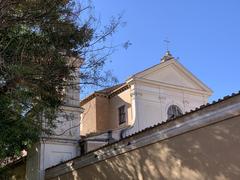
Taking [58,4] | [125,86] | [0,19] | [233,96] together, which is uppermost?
[125,86]

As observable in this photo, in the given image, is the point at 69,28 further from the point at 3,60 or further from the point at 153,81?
the point at 153,81

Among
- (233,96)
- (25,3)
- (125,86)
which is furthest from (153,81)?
(233,96)

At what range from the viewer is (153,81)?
92.1ft

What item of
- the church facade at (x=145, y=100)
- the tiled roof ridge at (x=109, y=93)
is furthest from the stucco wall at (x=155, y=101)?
the tiled roof ridge at (x=109, y=93)

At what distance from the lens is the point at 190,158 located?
11625 millimetres

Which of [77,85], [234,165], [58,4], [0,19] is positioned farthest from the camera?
[77,85]

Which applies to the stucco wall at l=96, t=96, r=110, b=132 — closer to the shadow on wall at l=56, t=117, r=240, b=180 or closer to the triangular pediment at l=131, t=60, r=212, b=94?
the triangular pediment at l=131, t=60, r=212, b=94

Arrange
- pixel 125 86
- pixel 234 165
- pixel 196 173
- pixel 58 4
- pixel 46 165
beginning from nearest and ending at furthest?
pixel 234 165, pixel 196 173, pixel 58 4, pixel 46 165, pixel 125 86

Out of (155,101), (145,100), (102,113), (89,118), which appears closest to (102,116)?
(102,113)

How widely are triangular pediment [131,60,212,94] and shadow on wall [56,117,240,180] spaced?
14.2 meters

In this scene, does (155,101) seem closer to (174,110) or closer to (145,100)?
(145,100)

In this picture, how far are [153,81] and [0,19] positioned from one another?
16.1 metres

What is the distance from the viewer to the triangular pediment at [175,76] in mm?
28672

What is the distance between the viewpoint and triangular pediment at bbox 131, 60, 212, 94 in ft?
94.1
